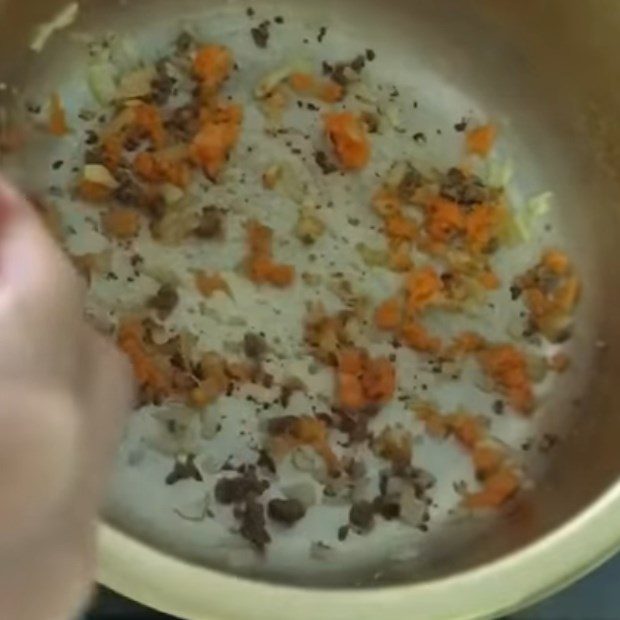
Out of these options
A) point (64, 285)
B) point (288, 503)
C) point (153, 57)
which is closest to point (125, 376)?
point (64, 285)

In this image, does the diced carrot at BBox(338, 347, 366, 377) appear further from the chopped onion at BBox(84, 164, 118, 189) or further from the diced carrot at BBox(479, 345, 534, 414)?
the chopped onion at BBox(84, 164, 118, 189)

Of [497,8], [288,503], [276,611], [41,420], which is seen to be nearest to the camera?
[41,420]

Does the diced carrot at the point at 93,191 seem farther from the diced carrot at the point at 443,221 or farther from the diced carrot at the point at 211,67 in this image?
the diced carrot at the point at 443,221

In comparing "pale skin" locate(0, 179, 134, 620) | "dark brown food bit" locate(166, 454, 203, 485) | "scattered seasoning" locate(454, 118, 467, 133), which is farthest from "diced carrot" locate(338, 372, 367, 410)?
"pale skin" locate(0, 179, 134, 620)

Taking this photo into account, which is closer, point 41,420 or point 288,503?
point 41,420

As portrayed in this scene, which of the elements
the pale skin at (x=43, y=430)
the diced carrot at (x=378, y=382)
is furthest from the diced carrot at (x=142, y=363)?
the pale skin at (x=43, y=430)

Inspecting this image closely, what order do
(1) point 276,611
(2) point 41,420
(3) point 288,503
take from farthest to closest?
(3) point 288,503 < (1) point 276,611 < (2) point 41,420

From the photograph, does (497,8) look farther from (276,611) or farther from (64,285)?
(64,285)

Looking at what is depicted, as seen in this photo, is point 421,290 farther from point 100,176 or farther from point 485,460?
point 100,176
